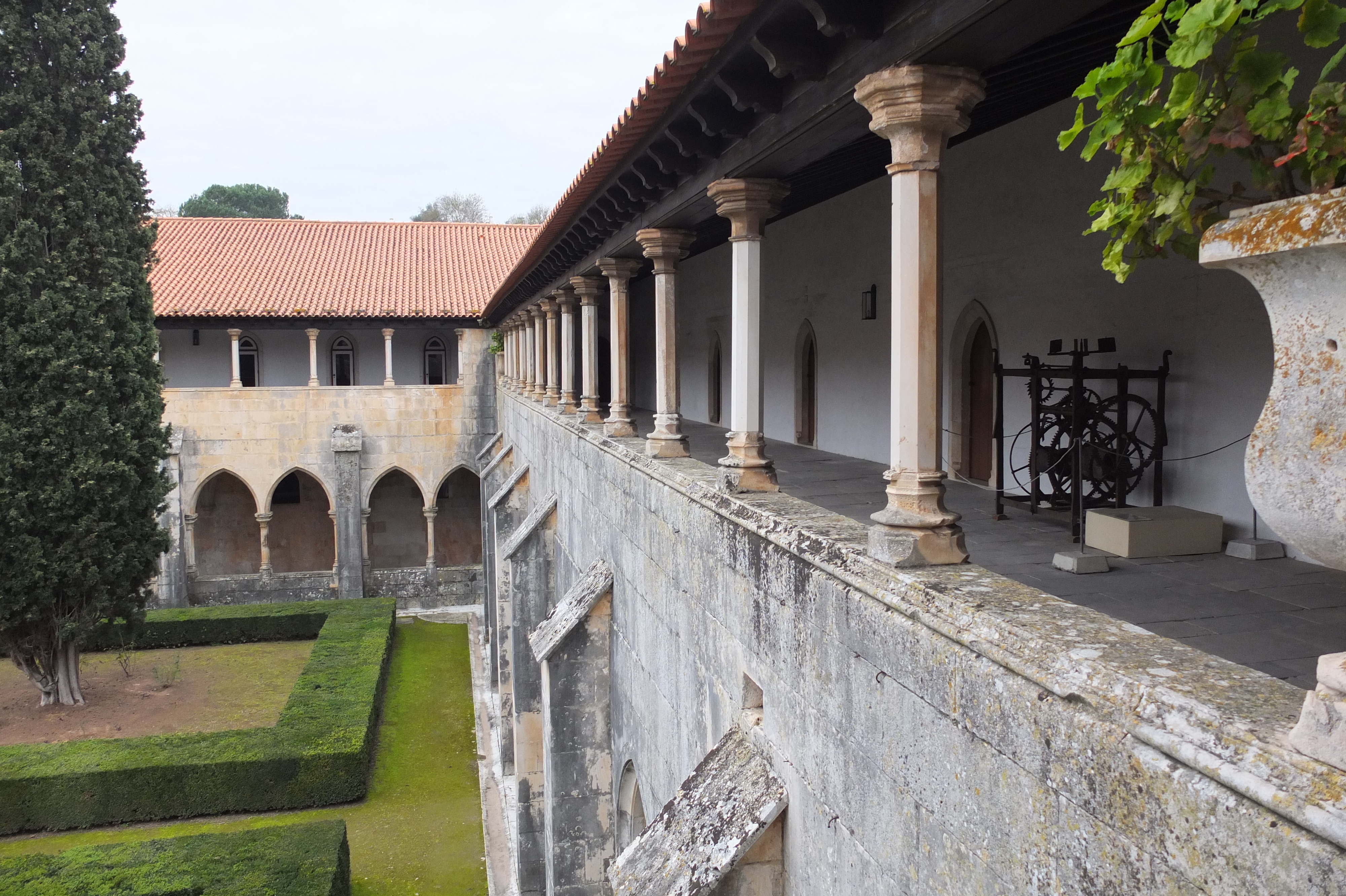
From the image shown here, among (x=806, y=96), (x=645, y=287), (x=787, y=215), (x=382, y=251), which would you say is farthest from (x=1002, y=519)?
(x=382, y=251)

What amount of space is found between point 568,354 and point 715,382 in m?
3.13

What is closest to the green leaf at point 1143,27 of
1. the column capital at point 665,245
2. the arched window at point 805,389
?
the column capital at point 665,245

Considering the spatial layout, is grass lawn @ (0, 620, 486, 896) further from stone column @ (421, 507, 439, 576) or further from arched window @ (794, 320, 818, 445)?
stone column @ (421, 507, 439, 576)

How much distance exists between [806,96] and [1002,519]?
2.74 m

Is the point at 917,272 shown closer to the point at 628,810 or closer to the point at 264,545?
the point at 628,810

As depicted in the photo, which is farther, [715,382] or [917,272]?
[715,382]

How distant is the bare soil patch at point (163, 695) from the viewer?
16.1 meters

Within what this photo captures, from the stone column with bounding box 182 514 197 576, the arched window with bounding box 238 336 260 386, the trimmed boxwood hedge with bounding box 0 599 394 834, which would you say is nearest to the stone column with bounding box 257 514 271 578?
the stone column with bounding box 182 514 197 576

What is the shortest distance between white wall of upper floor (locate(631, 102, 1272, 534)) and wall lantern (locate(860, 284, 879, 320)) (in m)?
0.03

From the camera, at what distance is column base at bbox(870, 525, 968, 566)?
3.68m

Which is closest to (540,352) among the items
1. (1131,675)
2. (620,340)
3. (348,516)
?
Answer: (620,340)

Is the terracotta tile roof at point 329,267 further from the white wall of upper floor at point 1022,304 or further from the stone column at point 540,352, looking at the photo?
the white wall of upper floor at point 1022,304

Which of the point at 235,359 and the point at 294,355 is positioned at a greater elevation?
the point at 294,355

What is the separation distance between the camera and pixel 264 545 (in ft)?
85.2
